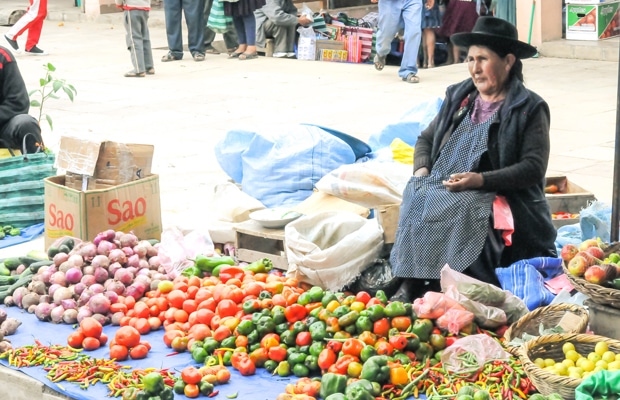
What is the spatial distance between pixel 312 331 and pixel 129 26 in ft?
29.4

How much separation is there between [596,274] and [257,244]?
7.15 feet

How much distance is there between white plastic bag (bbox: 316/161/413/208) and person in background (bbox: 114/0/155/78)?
7.47 m

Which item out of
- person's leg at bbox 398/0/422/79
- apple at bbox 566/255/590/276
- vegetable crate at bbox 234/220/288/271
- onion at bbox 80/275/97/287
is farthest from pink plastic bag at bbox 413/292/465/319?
person's leg at bbox 398/0/422/79

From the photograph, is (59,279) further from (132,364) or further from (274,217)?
(274,217)

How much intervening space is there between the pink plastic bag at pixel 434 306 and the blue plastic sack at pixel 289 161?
195 centimetres

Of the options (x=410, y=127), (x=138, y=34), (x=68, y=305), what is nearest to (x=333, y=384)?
(x=68, y=305)

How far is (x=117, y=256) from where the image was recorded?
17.5 feet

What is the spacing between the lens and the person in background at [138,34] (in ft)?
41.1

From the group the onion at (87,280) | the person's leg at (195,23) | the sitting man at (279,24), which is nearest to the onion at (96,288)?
the onion at (87,280)

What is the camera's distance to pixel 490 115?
16.5 feet

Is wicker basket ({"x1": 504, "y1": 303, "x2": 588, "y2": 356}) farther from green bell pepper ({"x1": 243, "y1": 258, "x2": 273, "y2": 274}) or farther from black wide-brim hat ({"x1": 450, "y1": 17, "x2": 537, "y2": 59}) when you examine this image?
green bell pepper ({"x1": 243, "y1": 258, "x2": 273, "y2": 274})

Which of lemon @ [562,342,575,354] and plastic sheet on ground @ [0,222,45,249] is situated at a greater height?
lemon @ [562,342,575,354]

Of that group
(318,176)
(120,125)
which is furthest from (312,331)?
(120,125)

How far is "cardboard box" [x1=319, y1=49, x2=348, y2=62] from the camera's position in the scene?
13.9 m
